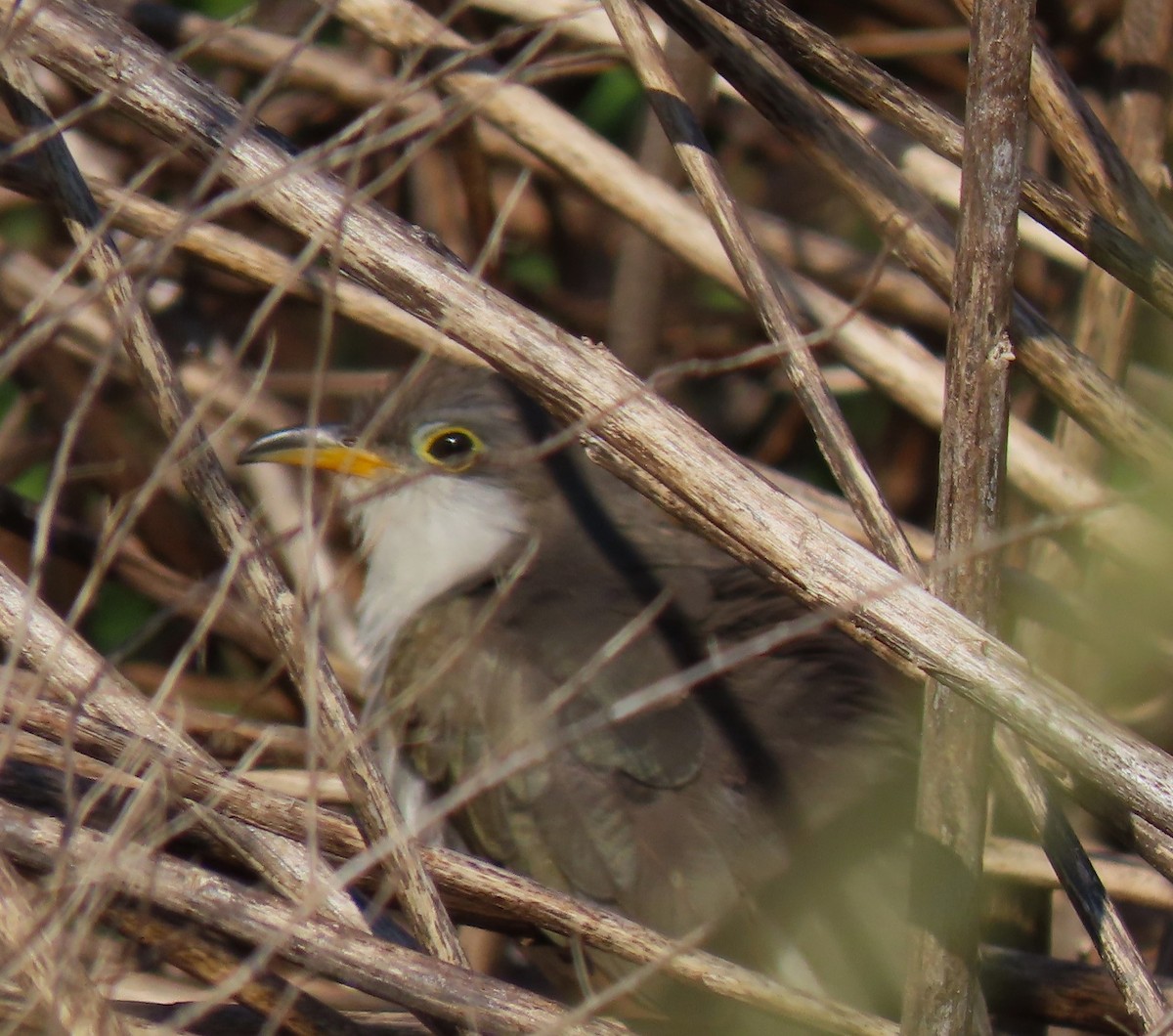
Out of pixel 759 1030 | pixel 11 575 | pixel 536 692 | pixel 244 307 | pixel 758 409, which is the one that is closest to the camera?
pixel 11 575

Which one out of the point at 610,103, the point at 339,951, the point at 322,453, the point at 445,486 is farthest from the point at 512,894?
the point at 610,103

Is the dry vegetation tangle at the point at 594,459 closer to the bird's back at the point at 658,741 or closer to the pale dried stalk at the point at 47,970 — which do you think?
the pale dried stalk at the point at 47,970

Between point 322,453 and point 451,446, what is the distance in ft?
1.24

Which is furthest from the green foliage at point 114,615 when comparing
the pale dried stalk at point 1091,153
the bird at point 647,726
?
the pale dried stalk at point 1091,153

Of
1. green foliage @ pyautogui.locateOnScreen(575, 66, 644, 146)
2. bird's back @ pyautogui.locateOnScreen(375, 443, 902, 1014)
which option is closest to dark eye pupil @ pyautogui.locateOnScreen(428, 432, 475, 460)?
bird's back @ pyautogui.locateOnScreen(375, 443, 902, 1014)

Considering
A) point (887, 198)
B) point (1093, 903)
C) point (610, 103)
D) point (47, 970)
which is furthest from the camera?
point (610, 103)

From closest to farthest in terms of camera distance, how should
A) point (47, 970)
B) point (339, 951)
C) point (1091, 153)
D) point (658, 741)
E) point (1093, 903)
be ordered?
point (47, 970) < point (339, 951) < point (1093, 903) < point (1091, 153) < point (658, 741)

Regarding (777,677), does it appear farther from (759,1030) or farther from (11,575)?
(11,575)

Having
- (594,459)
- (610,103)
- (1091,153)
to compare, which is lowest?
(594,459)

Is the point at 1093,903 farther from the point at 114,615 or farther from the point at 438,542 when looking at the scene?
the point at 114,615

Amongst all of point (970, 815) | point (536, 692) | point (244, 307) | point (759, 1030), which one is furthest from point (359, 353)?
point (970, 815)

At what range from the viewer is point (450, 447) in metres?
4.18

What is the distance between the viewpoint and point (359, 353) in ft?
19.2

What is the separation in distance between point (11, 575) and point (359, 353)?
3435mm
